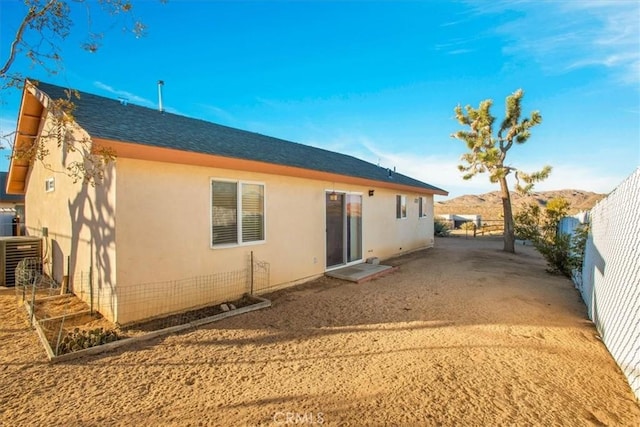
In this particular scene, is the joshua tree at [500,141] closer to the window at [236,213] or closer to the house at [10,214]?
the window at [236,213]

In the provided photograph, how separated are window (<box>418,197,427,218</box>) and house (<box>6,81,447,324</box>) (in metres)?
6.21

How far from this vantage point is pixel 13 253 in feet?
25.3

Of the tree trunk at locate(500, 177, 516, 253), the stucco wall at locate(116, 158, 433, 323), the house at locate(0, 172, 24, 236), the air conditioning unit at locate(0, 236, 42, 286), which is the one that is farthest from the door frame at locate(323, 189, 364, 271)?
the house at locate(0, 172, 24, 236)

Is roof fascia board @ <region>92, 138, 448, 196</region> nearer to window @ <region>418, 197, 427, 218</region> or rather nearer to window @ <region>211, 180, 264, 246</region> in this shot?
window @ <region>211, 180, 264, 246</region>

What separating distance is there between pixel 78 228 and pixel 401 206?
432 inches

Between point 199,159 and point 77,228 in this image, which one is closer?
point 199,159

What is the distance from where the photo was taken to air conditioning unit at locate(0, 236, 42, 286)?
7.50 m

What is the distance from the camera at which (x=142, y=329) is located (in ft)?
15.6

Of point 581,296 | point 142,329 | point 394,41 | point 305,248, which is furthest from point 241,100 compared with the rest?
point 581,296

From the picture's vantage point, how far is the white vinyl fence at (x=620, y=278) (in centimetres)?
321

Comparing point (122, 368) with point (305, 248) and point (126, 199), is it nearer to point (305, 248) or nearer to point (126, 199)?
point (126, 199)

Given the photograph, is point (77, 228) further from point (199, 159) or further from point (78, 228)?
point (199, 159)

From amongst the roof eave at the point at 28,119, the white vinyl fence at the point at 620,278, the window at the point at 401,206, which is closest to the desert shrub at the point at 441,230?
the window at the point at 401,206

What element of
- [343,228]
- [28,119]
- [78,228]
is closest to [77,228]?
[78,228]
